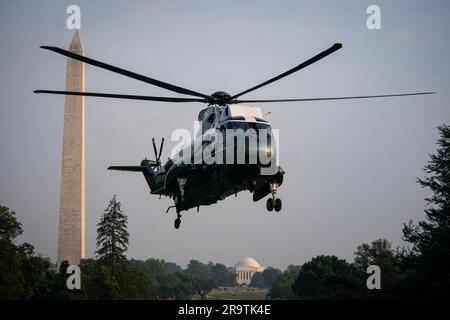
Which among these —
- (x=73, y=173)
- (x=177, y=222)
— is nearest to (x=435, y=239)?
(x=177, y=222)

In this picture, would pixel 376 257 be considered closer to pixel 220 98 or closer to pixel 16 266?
pixel 16 266

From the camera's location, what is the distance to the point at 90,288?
81.5 m

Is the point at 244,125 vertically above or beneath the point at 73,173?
beneath

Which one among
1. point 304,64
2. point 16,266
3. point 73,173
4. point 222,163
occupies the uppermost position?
point 73,173

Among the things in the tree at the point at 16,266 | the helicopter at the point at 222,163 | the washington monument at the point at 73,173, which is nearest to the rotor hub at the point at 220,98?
the helicopter at the point at 222,163

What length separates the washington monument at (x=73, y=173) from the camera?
7544 centimetres

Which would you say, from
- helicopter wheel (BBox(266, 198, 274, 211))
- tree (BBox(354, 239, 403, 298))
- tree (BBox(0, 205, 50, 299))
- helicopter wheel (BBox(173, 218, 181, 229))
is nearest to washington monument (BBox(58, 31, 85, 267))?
tree (BBox(0, 205, 50, 299))

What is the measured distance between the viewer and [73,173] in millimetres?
76062

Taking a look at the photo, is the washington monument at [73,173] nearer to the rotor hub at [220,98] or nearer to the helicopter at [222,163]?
the helicopter at [222,163]
